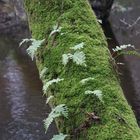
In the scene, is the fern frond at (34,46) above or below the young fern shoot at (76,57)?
below

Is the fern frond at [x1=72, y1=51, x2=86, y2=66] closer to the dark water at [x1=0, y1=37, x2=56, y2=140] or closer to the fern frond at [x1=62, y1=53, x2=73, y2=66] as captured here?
the fern frond at [x1=62, y1=53, x2=73, y2=66]

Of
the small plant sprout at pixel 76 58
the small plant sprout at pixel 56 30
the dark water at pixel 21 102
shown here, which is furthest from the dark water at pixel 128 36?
the dark water at pixel 21 102

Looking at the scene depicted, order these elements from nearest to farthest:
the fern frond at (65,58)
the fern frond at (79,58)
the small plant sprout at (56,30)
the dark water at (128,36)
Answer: the fern frond at (79,58), the fern frond at (65,58), the small plant sprout at (56,30), the dark water at (128,36)

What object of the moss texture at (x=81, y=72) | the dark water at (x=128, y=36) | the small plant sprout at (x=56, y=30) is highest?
the small plant sprout at (x=56, y=30)

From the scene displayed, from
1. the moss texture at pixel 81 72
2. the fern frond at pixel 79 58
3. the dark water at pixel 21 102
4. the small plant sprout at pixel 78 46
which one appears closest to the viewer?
the moss texture at pixel 81 72

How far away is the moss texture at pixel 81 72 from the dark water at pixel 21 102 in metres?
5.25

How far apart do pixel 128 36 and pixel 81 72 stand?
1548cm

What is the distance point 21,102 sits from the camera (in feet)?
37.9

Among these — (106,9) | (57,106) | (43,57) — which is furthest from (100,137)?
(106,9)

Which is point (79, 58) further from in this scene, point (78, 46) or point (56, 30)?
point (56, 30)

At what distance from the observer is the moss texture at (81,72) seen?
315 cm

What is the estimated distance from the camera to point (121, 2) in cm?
2788

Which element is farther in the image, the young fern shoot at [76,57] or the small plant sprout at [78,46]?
the small plant sprout at [78,46]

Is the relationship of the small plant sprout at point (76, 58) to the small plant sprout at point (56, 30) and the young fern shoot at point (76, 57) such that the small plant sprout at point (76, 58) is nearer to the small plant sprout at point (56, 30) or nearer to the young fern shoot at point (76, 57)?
the young fern shoot at point (76, 57)
